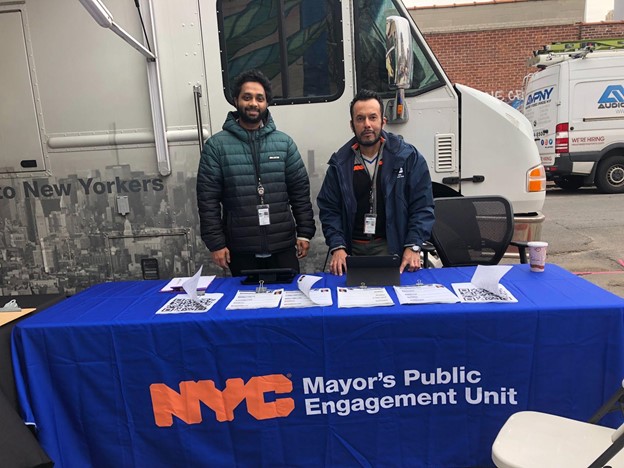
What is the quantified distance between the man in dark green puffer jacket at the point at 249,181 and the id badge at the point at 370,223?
47 cm

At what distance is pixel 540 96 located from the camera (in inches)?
430

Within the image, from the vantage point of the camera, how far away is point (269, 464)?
2.14m

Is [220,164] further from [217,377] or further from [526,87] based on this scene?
[526,87]

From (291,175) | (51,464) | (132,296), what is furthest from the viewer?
(291,175)

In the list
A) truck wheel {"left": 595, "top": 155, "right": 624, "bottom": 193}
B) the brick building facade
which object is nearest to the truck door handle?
truck wheel {"left": 595, "top": 155, "right": 624, "bottom": 193}

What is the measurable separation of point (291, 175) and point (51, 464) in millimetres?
1971

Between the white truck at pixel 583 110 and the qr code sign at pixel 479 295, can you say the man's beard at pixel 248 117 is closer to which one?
the qr code sign at pixel 479 295

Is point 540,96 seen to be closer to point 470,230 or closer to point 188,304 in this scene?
point 470,230

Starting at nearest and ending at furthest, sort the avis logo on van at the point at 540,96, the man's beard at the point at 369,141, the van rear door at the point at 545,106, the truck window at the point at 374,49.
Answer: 1. the man's beard at the point at 369,141
2. the truck window at the point at 374,49
3. the van rear door at the point at 545,106
4. the avis logo on van at the point at 540,96

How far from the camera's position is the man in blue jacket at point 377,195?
2621mm

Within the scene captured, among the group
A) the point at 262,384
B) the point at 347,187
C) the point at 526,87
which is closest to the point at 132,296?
the point at 262,384

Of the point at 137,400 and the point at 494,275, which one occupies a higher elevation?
the point at 494,275

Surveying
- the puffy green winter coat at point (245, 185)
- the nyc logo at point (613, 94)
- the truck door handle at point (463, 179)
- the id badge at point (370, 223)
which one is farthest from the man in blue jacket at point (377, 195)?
the nyc logo at point (613, 94)

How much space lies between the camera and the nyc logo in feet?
32.3
